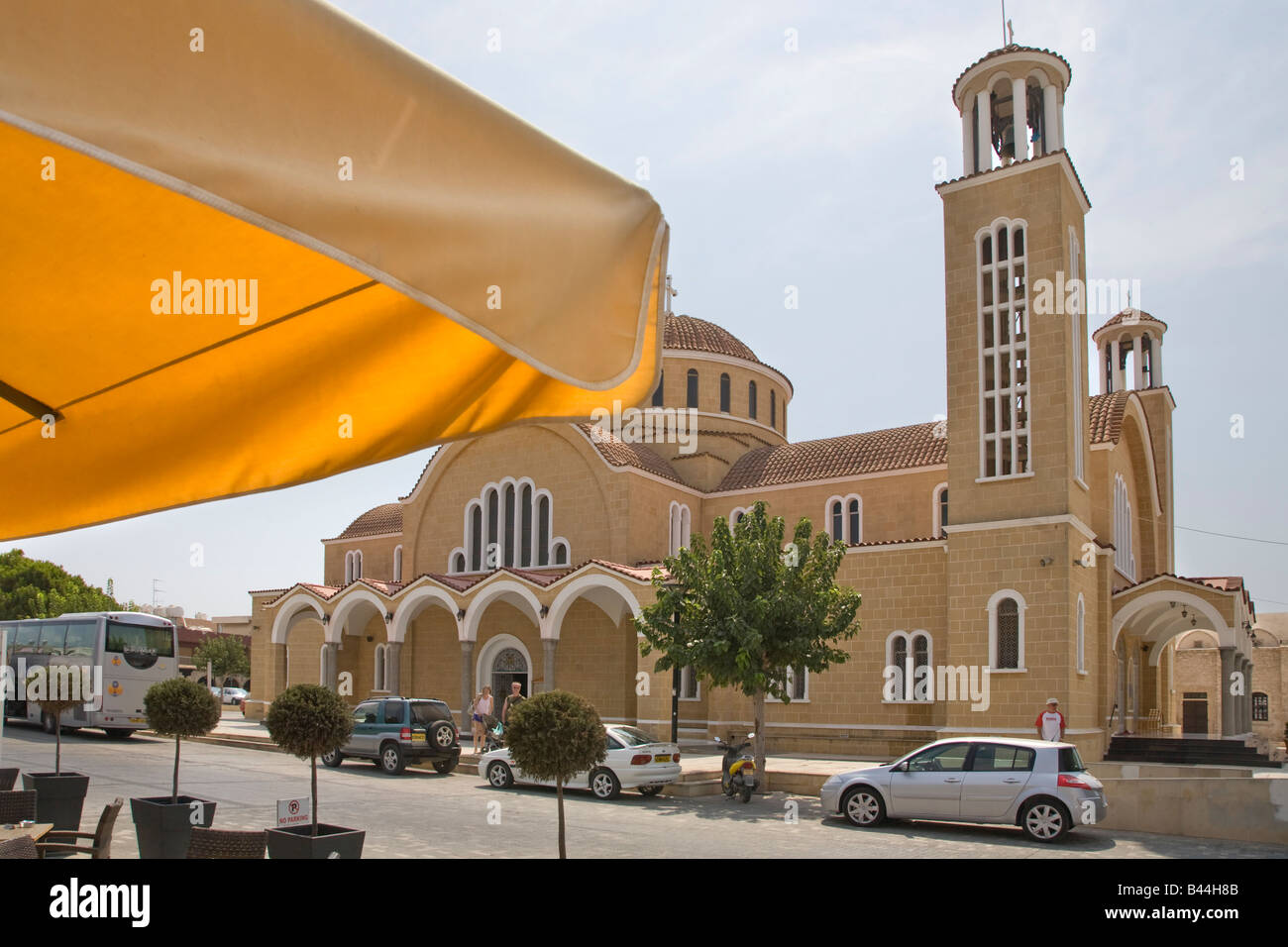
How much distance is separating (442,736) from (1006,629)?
13.0 metres

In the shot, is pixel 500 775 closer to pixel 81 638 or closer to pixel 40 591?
pixel 81 638

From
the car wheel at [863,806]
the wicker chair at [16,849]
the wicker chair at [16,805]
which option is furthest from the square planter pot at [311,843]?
the car wheel at [863,806]

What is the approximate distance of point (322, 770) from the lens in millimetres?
21969

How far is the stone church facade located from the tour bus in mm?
6544

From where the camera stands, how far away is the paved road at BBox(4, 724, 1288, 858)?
1280cm

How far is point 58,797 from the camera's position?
11164mm

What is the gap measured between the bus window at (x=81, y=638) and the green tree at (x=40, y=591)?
2982cm

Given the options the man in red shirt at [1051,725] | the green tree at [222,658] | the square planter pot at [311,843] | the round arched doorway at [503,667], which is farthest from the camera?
the green tree at [222,658]

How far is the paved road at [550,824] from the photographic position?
1280 centimetres

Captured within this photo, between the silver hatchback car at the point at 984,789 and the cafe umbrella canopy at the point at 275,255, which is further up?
the cafe umbrella canopy at the point at 275,255

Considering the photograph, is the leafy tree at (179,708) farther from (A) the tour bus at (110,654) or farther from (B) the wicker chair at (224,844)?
(A) the tour bus at (110,654)

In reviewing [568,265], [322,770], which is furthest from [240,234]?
[322,770]

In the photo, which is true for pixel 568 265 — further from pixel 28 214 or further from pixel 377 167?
pixel 28 214

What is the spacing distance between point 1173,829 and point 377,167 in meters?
17.0
